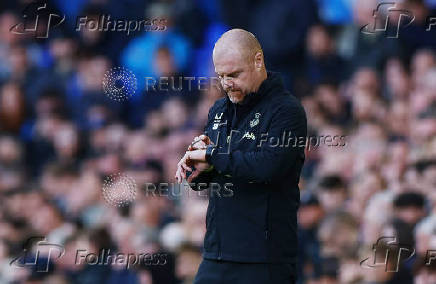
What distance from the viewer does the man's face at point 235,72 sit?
4.16 metres

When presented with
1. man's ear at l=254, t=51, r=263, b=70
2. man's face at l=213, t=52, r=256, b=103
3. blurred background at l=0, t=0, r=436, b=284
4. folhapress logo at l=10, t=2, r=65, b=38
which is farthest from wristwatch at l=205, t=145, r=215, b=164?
folhapress logo at l=10, t=2, r=65, b=38

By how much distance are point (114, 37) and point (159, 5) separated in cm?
58

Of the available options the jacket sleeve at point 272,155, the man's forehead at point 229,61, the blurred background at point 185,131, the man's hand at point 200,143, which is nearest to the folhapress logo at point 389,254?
the blurred background at point 185,131

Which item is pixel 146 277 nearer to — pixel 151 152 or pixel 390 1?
pixel 151 152

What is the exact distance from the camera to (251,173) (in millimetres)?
3986

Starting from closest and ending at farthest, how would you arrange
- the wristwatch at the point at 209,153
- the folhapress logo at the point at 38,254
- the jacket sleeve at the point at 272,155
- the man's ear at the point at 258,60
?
the jacket sleeve at the point at 272,155 < the wristwatch at the point at 209,153 < the man's ear at the point at 258,60 < the folhapress logo at the point at 38,254

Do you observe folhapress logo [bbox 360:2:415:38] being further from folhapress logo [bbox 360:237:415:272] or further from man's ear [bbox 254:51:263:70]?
man's ear [bbox 254:51:263:70]

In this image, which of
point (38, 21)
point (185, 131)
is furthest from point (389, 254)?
→ point (38, 21)

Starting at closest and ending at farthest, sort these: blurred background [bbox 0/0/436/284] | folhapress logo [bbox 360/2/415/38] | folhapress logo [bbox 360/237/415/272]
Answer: folhapress logo [bbox 360/237/415/272] < blurred background [bbox 0/0/436/284] < folhapress logo [bbox 360/2/415/38]

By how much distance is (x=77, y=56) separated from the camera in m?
9.36

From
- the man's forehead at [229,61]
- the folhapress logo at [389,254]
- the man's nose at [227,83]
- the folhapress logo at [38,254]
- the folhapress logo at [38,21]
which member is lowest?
the folhapress logo at [38,254]

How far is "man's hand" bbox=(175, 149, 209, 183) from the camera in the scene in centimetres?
413

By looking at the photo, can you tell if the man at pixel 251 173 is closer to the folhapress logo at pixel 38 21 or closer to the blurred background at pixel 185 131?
the blurred background at pixel 185 131

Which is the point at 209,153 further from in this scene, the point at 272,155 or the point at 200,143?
the point at 272,155
